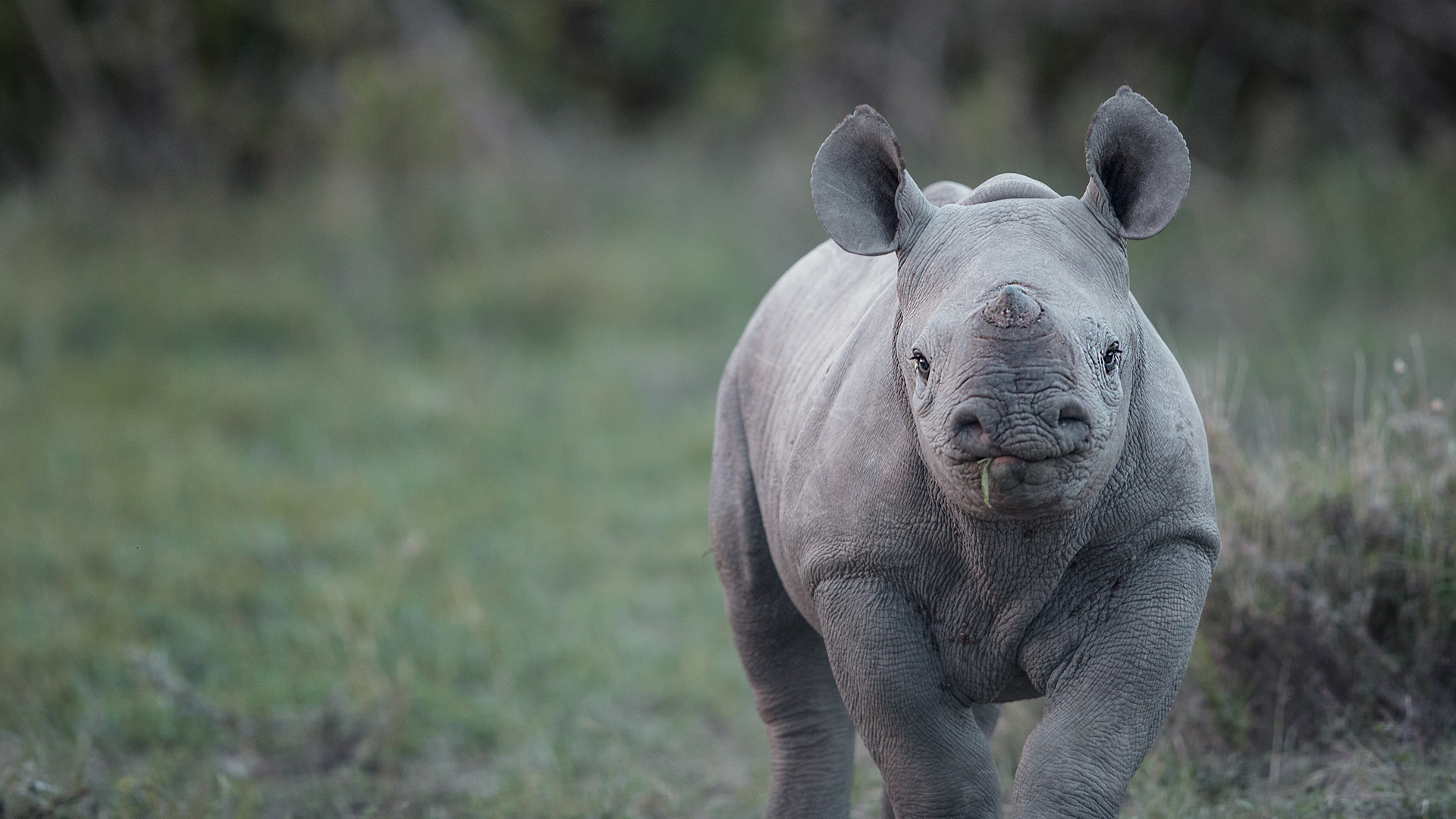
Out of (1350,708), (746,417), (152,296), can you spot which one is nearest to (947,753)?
(746,417)

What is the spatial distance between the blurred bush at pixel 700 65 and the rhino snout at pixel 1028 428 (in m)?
9.82

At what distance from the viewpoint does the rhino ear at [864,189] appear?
9.16 ft

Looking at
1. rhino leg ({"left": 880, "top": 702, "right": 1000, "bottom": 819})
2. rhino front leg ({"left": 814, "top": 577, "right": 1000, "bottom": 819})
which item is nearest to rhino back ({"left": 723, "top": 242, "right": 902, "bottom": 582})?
rhino front leg ({"left": 814, "top": 577, "right": 1000, "bottom": 819})

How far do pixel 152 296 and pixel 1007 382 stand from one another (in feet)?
32.3

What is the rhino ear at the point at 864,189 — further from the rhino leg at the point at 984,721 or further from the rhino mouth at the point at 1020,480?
the rhino leg at the point at 984,721

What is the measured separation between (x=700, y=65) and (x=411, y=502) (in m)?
9.16

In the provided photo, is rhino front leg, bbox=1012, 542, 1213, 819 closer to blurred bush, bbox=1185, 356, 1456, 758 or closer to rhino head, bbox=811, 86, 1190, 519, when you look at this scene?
rhino head, bbox=811, 86, 1190, 519

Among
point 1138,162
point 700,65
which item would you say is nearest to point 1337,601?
point 1138,162

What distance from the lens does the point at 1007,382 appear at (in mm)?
2232

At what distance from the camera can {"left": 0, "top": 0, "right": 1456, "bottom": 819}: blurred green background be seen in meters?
4.25

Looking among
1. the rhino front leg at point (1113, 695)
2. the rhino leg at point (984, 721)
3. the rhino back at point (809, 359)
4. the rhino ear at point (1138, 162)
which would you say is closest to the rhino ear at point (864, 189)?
the rhino back at point (809, 359)

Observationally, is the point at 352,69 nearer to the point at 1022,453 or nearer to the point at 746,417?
the point at 746,417

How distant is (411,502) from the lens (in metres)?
7.80

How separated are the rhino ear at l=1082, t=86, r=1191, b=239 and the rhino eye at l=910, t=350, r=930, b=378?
54cm
